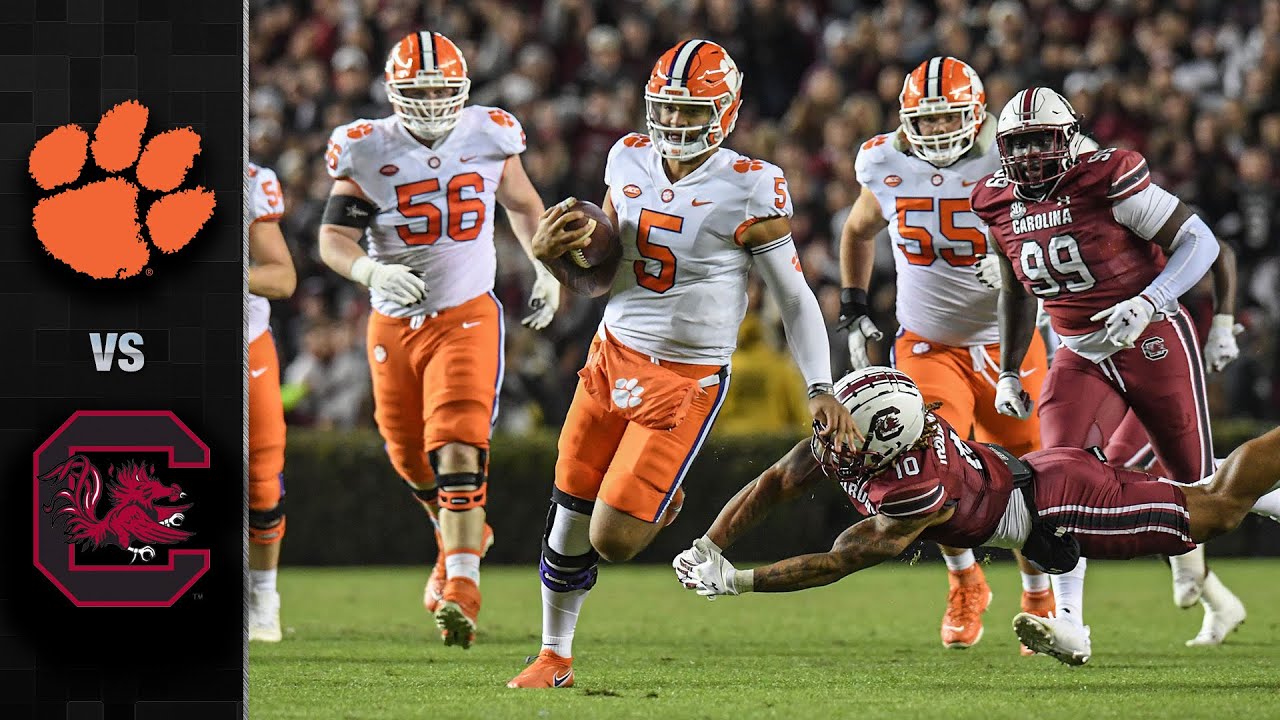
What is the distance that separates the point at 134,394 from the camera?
13.2ft

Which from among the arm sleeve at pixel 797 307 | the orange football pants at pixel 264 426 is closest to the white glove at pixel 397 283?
the orange football pants at pixel 264 426

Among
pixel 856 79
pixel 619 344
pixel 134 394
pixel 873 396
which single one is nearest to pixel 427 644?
pixel 619 344

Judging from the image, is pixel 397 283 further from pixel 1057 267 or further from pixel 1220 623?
pixel 1220 623

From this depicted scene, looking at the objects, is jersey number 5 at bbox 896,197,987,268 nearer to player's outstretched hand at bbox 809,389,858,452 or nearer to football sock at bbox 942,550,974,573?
football sock at bbox 942,550,974,573

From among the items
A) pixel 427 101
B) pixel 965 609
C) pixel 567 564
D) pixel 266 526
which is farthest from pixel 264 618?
pixel 965 609

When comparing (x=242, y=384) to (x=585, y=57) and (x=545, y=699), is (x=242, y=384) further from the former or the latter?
(x=585, y=57)

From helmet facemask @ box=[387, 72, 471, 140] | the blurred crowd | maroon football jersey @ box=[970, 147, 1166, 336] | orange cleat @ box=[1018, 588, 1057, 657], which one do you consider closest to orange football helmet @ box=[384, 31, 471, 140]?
helmet facemask @ box=[387, 72, 471, 140]

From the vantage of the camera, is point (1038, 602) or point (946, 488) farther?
point (1038, 602)

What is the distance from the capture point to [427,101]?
24.1 feet

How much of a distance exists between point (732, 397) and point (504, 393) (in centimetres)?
167

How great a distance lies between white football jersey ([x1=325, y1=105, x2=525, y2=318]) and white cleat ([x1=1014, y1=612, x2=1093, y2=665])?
2.95 meters

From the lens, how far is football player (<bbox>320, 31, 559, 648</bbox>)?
7.20 meters

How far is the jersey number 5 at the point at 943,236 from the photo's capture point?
6.99 meters

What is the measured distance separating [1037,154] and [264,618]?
3.71m
